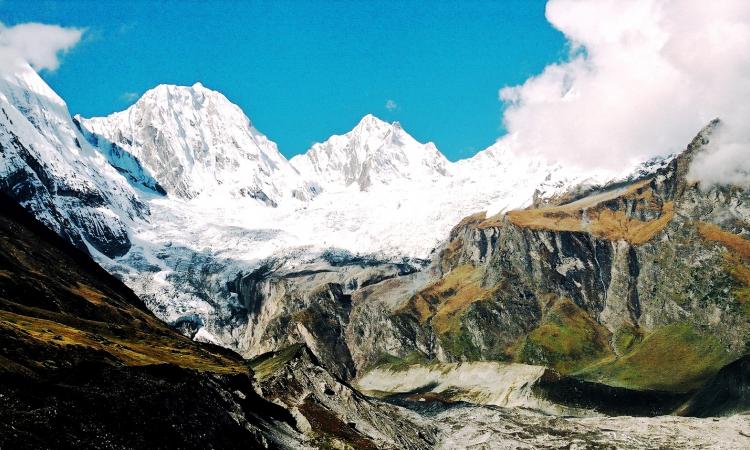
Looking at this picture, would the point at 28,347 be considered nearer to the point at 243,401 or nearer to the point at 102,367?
the point at 102,367

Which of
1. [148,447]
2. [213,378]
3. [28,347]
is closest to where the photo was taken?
[148,447]

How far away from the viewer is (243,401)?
644 feet

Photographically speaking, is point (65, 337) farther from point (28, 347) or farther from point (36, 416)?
point (36, 416)

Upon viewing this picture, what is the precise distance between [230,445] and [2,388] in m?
52.1

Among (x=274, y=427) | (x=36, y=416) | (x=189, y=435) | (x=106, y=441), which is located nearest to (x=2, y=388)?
(x=36, y=416)

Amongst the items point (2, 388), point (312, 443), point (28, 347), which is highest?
point (28, 347)

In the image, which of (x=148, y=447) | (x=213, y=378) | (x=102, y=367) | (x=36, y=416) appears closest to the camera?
(x=36, y=416)

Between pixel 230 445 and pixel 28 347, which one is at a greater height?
pixel 28 347

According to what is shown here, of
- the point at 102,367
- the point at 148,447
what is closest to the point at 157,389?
the point at 102,367

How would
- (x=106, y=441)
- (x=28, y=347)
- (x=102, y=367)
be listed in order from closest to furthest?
(x=106, y=441), (x=102, y=367), (x=28, y=347)

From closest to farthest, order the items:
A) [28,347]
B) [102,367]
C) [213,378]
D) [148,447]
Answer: [148,447] → [102,367] → [28,347] → [213,378]

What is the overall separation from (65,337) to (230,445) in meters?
66.7

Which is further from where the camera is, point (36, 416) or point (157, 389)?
point (157, 389)

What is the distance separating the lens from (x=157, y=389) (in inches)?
5659
